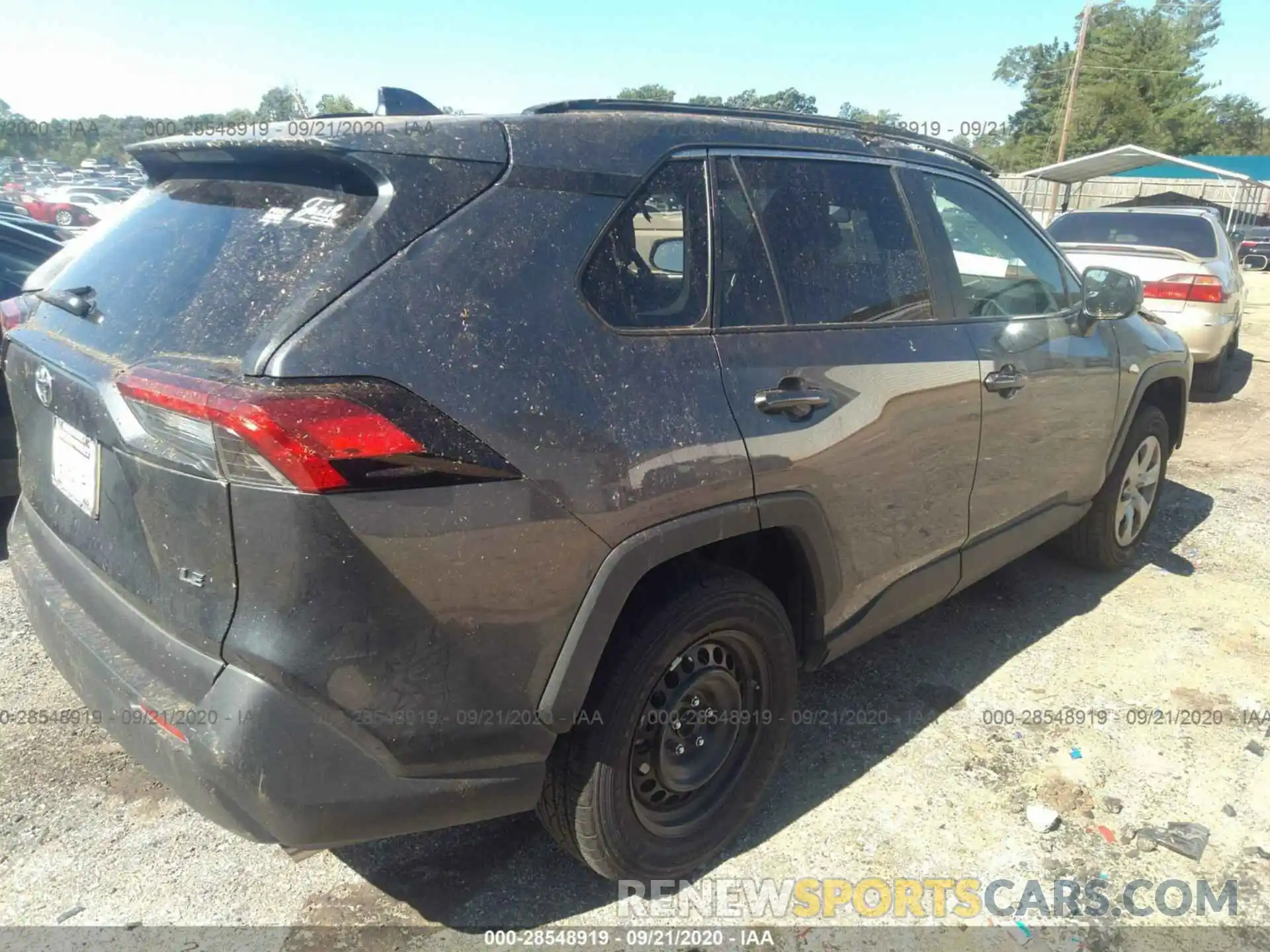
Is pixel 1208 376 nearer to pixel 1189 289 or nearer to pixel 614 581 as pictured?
pixel 1189 289

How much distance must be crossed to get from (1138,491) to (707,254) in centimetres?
328

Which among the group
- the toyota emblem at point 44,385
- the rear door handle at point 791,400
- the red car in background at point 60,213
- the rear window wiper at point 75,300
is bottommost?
the red car in background at point 60,213

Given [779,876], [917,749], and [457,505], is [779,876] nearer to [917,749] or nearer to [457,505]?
[917,749]

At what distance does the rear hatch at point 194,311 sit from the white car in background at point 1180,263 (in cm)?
744

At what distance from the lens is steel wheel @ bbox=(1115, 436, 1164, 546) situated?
4352mm

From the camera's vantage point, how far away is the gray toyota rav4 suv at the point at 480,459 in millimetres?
1670

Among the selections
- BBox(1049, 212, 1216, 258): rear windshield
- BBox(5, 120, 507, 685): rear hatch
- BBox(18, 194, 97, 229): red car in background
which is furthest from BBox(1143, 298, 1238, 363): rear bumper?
BBox(18, 194, 97, 229): red car in background

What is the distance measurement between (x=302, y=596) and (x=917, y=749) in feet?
7.33

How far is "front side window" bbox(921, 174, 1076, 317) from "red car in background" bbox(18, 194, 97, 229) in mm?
16289

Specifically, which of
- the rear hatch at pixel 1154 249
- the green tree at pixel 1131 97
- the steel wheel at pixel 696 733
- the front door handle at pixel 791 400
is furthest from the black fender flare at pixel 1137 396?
the green tree at pixel 1131 97

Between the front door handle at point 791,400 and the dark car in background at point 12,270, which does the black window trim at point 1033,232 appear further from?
the dark car in background at point 12,270

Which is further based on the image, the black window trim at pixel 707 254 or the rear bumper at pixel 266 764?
the black window trim at pixel 707 254

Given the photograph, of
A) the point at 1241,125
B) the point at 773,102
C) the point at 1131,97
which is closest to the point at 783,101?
the point at 773,102

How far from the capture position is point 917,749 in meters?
3.06
